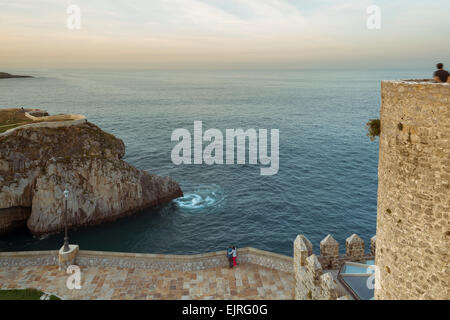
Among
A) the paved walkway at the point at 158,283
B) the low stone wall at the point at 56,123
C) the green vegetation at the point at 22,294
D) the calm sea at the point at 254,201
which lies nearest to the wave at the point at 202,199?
the calm sea at the point at 254,201

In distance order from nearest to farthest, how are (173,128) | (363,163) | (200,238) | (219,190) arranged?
(200,238)
(219,190)
(363,163)
(173,128)

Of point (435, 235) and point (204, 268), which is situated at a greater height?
point (435, 235)

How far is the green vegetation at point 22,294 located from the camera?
17.5 metres

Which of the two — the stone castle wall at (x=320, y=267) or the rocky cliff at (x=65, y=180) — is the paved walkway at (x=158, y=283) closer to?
the stone castle wall at (x=320, y=267)

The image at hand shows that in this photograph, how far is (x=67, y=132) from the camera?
3797cm

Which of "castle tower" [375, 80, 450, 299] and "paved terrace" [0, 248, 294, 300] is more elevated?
"castle tower" [375, 80, 450, 299]

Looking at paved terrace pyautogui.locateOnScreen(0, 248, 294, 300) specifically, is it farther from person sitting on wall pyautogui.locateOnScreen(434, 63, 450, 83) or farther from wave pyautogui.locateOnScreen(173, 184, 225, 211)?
wave pyautogui.locateOnScreen(173, 184, 225, 211)

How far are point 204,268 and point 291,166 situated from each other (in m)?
32.5

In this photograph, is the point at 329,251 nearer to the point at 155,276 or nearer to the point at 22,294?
the point at 155,276

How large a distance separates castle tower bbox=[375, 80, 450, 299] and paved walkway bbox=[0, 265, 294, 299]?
12019mm

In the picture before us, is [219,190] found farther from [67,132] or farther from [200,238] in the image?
[67,132]

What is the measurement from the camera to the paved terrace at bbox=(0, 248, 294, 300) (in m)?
18.4

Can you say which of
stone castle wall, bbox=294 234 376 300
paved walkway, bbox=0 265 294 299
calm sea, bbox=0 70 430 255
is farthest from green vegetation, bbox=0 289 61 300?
stone castle wall, bbox=294 234 376 300
